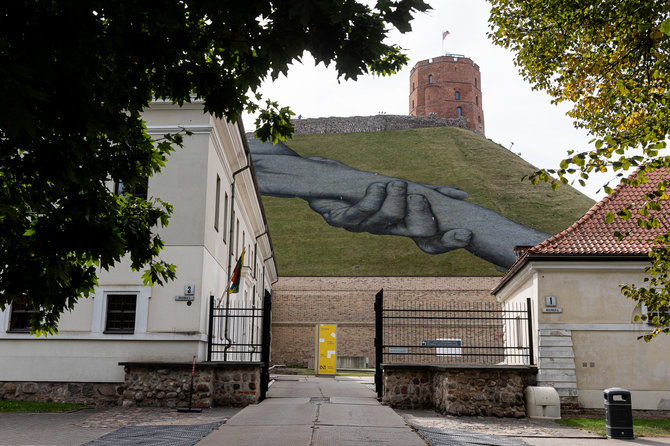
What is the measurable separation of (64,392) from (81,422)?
349 centimetres

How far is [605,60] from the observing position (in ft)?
32.8

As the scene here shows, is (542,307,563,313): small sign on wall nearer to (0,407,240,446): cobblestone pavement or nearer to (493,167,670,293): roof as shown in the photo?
(493,167,670,293): roof

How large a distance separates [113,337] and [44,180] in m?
8.96

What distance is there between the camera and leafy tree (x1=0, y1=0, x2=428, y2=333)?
462 centimetres

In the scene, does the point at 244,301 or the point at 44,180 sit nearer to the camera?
the point at 44,180

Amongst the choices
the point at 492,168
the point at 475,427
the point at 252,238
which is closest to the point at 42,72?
the point at 475,427

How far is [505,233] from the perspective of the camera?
65312 mm

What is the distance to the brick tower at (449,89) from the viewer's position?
345 feet

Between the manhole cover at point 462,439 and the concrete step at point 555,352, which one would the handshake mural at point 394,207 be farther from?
the manhole cover at point 462,439

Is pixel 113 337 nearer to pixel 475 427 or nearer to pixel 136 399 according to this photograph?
pixel 136 399

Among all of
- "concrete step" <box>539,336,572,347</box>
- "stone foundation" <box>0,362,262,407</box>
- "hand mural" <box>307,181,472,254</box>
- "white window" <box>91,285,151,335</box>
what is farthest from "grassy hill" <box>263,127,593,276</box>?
"concrete step" <box>539,336,572,347</box>

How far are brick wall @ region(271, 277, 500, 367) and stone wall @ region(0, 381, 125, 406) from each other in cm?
2732

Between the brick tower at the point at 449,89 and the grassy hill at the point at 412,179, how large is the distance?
327 inches

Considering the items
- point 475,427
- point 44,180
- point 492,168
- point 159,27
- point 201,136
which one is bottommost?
point 475,427
